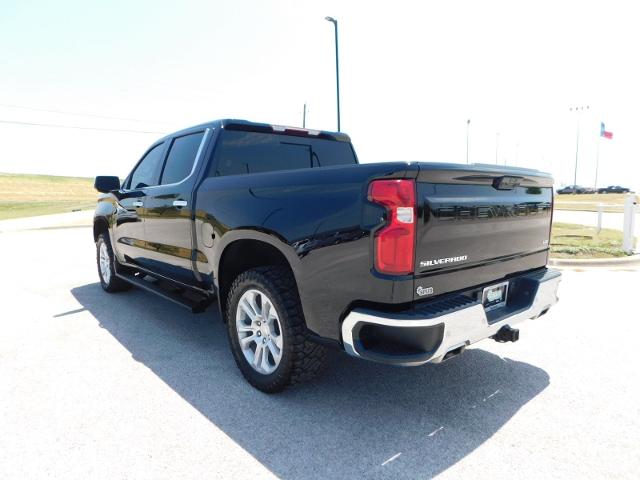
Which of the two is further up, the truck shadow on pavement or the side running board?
the side running board

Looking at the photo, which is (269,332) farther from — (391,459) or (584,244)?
(584,244)

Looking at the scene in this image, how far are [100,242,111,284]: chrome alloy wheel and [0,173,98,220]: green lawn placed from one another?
77.8 feet

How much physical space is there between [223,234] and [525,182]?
2195 mm

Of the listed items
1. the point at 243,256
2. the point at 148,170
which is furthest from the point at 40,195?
the point at 243,256

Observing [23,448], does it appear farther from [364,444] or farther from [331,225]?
[331,225]

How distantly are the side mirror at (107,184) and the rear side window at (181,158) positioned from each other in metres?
1.27

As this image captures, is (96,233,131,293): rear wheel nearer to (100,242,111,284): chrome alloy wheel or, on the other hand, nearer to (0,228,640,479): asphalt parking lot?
(100,242,111,284): chrome alloy wheel

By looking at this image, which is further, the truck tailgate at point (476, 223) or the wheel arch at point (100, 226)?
the wheel arch at point (100, 226)

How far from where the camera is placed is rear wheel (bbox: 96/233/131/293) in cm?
570

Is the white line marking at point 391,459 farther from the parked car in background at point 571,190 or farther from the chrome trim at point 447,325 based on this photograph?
the parked car in background at point 571,190

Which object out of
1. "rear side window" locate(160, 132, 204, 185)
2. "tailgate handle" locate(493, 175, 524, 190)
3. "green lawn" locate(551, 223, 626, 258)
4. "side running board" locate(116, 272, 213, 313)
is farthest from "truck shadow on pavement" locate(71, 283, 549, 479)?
"green lawn" locate(551, 223, 626, 258)

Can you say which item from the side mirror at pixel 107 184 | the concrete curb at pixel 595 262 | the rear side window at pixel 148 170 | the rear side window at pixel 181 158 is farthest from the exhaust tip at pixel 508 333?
the concrete curb at pixel 595 262

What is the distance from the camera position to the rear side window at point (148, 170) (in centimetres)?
458

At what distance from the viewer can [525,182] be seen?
2.99 meters
